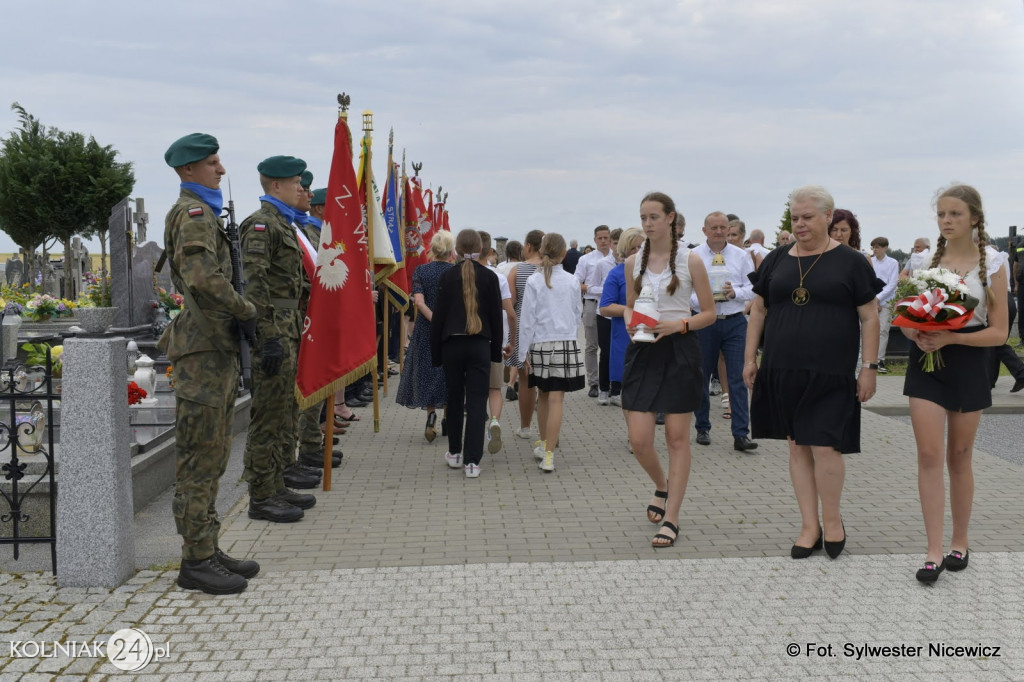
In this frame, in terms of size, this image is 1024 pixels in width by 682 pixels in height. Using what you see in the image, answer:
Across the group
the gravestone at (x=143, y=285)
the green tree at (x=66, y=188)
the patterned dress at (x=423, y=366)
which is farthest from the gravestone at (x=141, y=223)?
the green tree at (x=66, y=188)

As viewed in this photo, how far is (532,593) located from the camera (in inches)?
181

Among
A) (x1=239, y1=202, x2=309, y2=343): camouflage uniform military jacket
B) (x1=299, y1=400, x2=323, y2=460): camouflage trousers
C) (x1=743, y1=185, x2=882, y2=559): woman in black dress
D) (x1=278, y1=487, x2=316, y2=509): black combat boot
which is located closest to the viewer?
(x1=743, y1=185, x2=882, y2=559): woman in black dress

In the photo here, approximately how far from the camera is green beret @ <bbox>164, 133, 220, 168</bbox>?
4.76 meters

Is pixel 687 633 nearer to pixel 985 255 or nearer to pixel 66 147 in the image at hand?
pixel 985 255

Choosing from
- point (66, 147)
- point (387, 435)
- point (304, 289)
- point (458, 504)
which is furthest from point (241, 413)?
point (66, 147)

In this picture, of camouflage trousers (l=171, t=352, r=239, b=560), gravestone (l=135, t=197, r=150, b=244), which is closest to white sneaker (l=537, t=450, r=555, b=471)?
camouflage trousers (l=171, t=352, r=239, b=560)

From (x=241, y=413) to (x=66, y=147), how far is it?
37996mm

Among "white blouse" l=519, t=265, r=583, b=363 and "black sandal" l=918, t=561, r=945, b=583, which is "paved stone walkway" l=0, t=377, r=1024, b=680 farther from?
"white blouse" l=519, t=265, r=583, b=363

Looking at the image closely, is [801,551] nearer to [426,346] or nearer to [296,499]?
[296,499]

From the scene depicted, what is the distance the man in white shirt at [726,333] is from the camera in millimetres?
8578

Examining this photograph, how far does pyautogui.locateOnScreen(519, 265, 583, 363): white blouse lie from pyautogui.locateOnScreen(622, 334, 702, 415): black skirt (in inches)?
91.4

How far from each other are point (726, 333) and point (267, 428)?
15.2 ft

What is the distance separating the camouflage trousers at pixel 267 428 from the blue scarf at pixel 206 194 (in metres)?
1.45

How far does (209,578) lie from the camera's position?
4637 mm
